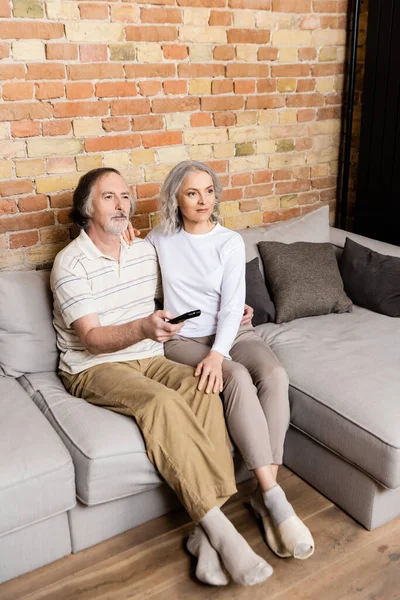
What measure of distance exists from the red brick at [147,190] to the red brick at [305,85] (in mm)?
1044

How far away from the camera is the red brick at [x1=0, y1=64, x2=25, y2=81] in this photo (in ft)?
7.79

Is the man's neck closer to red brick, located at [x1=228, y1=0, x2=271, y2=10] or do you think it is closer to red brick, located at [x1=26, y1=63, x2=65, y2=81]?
red brick, located at [x1=26, y1=63, x2=65, y2=81]

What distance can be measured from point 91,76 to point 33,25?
0.31 meters

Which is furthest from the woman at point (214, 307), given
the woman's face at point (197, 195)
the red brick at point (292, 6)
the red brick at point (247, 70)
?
the red brick at point (292, 6)

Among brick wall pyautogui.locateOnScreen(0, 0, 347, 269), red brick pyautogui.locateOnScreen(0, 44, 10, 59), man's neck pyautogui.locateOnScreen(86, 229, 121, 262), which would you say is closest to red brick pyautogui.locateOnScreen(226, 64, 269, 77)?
brick wall pyautogui.locateOnScreen(0, 0, 347, 269)

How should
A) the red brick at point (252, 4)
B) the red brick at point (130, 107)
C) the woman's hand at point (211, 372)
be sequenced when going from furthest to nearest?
the red brick at point (252, 4) < the red brick at point (130, 107) < the woman's hand at point (211, 372)

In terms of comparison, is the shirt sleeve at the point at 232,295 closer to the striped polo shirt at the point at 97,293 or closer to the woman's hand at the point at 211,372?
the woman's hand at the point at 211,372

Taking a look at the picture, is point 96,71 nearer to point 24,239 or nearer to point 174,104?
point 174,104

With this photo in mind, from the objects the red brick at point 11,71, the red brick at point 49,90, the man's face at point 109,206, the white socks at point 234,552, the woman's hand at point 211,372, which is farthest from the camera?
the red brick at point 49,90

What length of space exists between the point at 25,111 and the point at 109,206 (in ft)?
1.97

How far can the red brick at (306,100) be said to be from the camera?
10.8 ft

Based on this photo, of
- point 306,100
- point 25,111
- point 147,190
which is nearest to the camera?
point 25,111

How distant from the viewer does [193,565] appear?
1.91 metres

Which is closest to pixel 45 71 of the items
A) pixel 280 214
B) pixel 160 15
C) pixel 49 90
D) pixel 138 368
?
pixel 49 90
